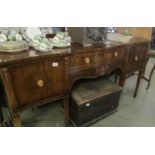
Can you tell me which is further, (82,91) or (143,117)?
(143,117)

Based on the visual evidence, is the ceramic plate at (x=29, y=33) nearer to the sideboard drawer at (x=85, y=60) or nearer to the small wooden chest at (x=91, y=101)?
the sideboard drawer at (x=85, y=60)

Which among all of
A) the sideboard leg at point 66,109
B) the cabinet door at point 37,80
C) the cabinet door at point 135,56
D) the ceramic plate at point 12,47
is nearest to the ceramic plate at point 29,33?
the ceramic plate at point 12,47

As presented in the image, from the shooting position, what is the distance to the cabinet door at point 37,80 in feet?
3.83

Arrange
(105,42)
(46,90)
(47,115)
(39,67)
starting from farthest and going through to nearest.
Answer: (47,115) < (105,42) < (46,90) < (39,67)

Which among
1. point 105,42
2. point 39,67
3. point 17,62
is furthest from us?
point 105,42

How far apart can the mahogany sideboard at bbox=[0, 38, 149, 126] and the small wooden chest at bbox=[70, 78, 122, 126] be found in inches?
4.2

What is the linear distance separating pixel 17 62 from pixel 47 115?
1.08 m

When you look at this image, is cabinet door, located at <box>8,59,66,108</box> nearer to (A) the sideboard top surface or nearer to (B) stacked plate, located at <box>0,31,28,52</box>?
(A) the sideboard top surface

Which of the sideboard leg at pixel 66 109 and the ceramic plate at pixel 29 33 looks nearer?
the ceramic plate at pixel 29 33

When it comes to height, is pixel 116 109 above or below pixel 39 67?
below
